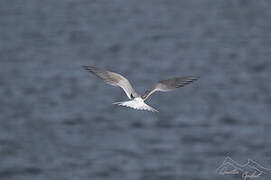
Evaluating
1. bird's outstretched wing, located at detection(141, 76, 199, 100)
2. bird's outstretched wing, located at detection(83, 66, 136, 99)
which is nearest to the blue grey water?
bird's outstretched wing, located at detection(83, 66, 136, 99)

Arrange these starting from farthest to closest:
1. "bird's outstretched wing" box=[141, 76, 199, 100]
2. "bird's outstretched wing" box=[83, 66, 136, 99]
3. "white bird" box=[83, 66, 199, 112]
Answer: "bird's outstretched wing" box=[83, 66, 136, 99], "bird's outstretched wing" box=[141, 76, 199, 100], "white bird" box=[83, 66, 199, 112]

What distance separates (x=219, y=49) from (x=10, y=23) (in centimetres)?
943

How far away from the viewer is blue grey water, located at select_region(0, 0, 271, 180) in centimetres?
1994

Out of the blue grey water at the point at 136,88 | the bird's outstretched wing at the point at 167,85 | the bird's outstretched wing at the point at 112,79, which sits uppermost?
the blue grey water at the point at 136,88

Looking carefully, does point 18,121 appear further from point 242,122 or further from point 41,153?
point 242,122

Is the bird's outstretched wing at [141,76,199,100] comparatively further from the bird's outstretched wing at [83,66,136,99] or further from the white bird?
the bird's outstretched wing at [83,66,136,99]

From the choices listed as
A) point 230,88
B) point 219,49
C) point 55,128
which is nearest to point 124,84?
point 55,128

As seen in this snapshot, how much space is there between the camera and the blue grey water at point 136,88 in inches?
785

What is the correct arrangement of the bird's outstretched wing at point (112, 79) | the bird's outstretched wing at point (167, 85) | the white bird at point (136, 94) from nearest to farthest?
the white bird at point (136, 94) → the bird's outstretched wing at point (167, 85) → the bird's outstretched wing at point (112, 79)

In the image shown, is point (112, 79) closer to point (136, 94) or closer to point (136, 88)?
point (136, 94)

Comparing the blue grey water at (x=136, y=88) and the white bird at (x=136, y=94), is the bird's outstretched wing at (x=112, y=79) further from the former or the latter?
the blue grey water at (x=136, y=88)

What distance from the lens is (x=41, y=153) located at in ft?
67.9

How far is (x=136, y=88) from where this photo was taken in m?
23.5

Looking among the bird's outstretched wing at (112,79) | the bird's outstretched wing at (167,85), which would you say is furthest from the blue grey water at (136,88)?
the bird's outstretched wing at (167,85)
